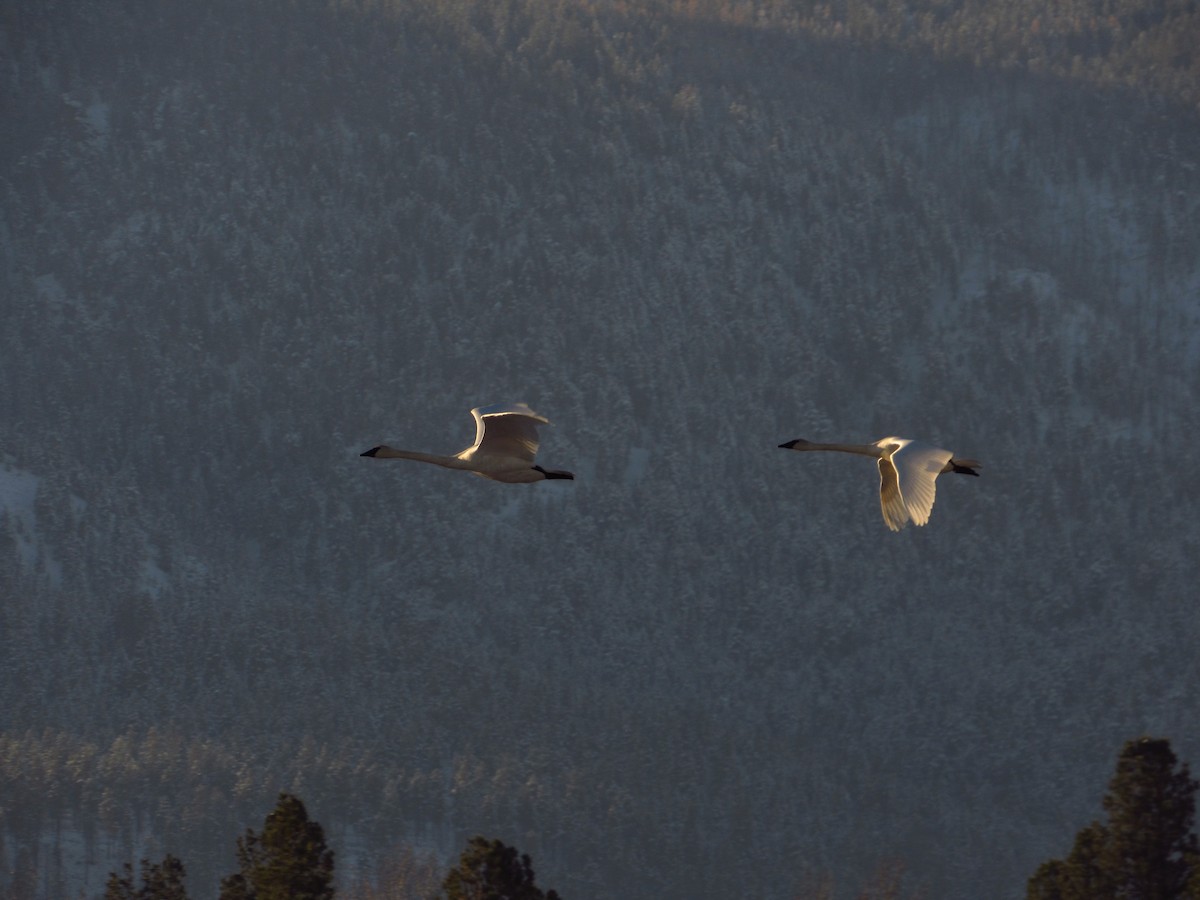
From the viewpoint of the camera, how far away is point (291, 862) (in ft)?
126

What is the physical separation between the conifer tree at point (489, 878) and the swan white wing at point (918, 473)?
10.9 meters

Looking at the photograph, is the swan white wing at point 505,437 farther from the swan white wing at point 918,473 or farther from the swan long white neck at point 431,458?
the swan white wing at point 918,473

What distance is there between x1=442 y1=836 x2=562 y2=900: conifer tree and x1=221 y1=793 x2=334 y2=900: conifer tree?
236 centimetres

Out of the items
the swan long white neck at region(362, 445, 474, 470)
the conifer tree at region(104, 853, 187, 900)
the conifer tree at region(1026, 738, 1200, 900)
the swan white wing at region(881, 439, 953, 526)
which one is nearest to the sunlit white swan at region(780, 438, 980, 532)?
the swan white wing at region(881, 439, 953, 526)

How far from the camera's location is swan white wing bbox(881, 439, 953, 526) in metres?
29.5

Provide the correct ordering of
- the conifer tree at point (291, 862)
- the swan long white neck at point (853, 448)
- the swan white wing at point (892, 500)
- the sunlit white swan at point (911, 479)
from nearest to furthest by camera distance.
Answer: the sunlit white swan at point (911, 479)
the swan white wing at point (892, 500)
the swan long white neck at point (853, 448)
the conifer tree at point (291, 862)

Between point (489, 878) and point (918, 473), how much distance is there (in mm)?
11849

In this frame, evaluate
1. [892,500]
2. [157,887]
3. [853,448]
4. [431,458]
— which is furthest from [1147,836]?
[157,887]

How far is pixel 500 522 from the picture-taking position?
195125 millimetres

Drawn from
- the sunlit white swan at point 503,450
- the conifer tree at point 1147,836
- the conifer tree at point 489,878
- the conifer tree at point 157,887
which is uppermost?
the sunlit white swan at point 503,450

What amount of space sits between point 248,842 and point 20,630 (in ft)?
438

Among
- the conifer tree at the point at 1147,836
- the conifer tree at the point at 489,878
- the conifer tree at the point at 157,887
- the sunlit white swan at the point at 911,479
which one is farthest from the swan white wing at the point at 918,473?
the conifer tree at the point at 1147,836

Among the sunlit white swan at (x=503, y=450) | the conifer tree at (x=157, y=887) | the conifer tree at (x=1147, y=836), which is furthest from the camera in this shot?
the conifer tree at (x=1147, y=836)

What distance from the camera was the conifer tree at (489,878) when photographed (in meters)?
37.4
